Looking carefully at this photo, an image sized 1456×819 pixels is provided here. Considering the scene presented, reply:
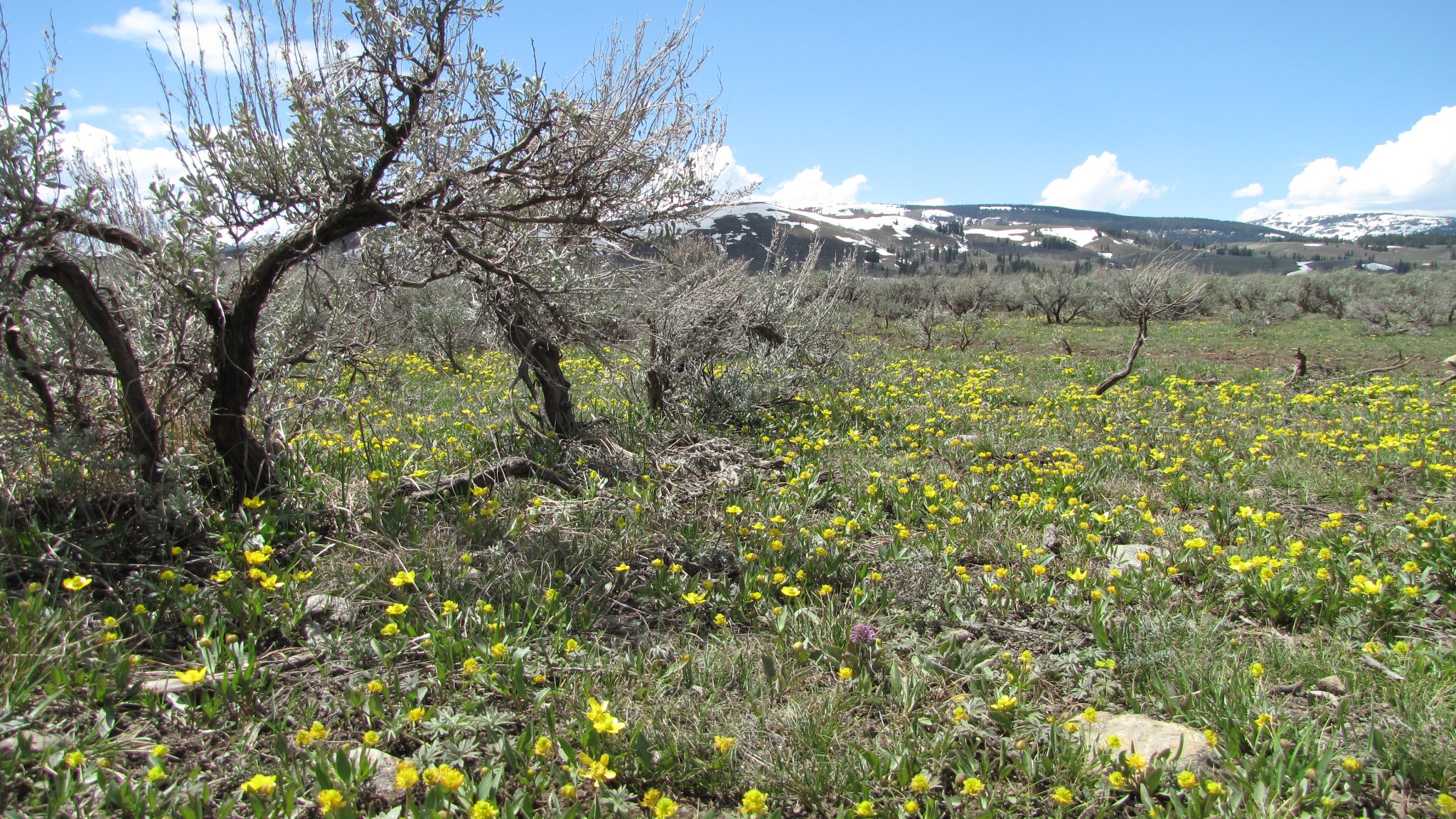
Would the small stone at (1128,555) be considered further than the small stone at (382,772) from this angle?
Yes

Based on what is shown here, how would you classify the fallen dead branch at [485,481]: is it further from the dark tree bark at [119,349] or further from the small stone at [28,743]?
the small stone at [28,743]

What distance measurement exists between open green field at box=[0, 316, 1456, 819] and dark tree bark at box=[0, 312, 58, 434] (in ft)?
0.77

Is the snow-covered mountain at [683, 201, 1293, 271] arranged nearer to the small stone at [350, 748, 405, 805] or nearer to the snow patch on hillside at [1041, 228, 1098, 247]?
the snow patch on hillside at [1041, 228, 1098, 247]

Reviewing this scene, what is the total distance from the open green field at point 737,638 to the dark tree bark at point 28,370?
0.23 m

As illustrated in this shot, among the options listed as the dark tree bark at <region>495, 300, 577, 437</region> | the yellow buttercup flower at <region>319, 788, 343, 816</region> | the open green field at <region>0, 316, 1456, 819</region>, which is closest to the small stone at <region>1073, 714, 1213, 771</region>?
the open green field at <region>0, 316, 1456, 819</region>

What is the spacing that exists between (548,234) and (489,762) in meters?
3.14

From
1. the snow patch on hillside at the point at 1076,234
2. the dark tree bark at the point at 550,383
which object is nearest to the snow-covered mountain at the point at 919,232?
the snow patch on hillside at the point at 1076,234

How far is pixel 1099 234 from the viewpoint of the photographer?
150 m

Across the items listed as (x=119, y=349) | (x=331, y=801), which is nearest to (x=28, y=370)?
(x=119, y=349)

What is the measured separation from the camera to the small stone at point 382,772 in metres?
2.08

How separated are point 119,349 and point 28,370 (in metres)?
0.34

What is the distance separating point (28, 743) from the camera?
194 centimetres

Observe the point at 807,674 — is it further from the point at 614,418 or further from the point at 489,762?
the point at 614,418

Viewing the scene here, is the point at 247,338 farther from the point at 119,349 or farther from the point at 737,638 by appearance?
the point at 737,638
